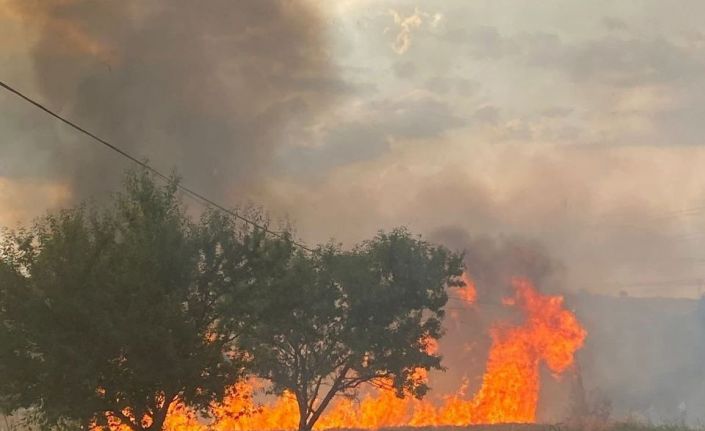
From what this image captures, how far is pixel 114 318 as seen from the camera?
18828 mm

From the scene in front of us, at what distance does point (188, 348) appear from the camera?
64.8ft

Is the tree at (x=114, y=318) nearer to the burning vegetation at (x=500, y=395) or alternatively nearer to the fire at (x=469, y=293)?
the burning vegetation at (x=500, y=395)

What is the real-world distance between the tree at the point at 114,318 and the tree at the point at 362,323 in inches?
410

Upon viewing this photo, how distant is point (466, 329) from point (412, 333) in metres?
48.9

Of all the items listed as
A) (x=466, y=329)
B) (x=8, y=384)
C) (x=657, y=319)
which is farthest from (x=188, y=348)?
(x=657, y=319)

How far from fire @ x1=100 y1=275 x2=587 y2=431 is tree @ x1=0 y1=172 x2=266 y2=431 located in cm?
1922

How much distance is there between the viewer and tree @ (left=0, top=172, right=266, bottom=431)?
60.6 ft

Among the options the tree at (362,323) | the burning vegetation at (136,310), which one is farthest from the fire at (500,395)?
the burning vegetation at (136,310)

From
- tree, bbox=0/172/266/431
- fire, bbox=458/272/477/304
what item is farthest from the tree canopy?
fire, bbox=458/272/477/304

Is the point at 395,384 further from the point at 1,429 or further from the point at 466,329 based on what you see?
the point at 466,329

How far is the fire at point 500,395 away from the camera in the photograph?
144ft

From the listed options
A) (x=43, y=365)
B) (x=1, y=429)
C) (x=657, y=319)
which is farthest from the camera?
(x=657, y=319)

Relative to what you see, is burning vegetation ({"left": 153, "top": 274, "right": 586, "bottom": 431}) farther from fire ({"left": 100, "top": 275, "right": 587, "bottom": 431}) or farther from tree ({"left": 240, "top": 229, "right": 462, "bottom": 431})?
tree ({"left": 240, "top": 229, "right": 462, "bottom": 431})

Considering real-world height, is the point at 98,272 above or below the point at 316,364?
below
